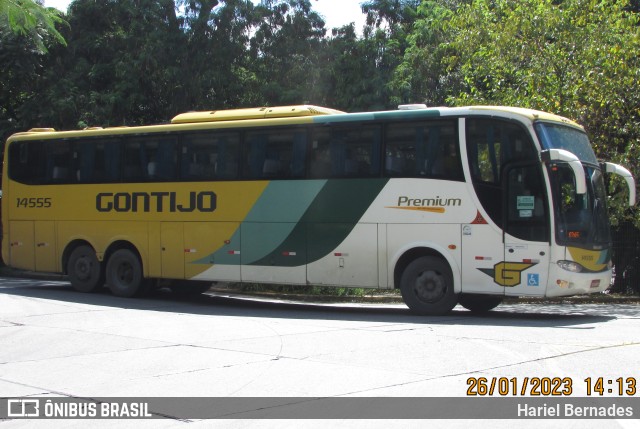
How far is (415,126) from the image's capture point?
48.3ft

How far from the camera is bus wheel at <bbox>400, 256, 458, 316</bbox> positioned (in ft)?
47.4

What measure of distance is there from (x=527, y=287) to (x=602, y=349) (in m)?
3.43

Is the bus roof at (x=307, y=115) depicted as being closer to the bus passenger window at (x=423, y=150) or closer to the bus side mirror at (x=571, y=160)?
the bus passenger window at (x=423, y=150)

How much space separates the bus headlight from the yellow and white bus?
26 millimetres

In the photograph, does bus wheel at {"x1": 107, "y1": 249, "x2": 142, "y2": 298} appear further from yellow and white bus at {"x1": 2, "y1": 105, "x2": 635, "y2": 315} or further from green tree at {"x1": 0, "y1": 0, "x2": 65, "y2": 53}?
green tree at {"x1": 0, "y1": 0, "x2": 65, "y2": 53}

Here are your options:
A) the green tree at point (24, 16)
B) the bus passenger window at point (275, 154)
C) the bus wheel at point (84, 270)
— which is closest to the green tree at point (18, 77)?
the bus wheel at point (84, 270)


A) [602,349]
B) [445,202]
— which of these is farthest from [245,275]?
[602,349]

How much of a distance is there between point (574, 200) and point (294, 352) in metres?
6.05

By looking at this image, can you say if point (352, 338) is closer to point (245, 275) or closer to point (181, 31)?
point (245, 275)

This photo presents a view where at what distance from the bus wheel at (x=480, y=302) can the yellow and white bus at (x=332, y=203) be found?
0.09 feet

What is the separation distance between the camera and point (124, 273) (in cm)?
1877

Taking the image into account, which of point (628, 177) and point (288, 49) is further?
point (288, 49)

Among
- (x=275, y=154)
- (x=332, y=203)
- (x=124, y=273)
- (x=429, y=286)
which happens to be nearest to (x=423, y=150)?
(x=332, y=203)

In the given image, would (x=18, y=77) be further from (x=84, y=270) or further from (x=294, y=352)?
(x=294, y=352)
